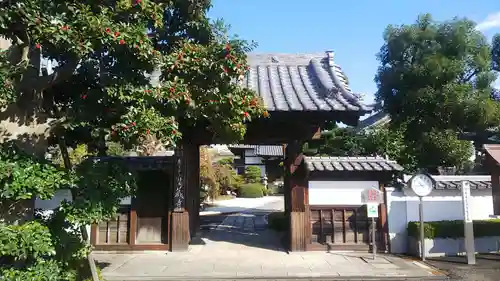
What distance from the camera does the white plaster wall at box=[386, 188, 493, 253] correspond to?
10.1 m

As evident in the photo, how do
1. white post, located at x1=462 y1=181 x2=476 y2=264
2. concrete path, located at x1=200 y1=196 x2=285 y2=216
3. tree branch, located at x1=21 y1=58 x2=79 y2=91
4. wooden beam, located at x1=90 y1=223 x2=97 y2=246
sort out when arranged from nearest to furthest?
tree branch, located at x1=21 y1=58 x2=79 y2=91
white post, located at x1=462 y1=181 x2=476 y2=264
wooden beam, located at x1=90 y1=223 x2=97 y2=246
concrete path, located at x1=200 y1=196 x2=285 y2=216

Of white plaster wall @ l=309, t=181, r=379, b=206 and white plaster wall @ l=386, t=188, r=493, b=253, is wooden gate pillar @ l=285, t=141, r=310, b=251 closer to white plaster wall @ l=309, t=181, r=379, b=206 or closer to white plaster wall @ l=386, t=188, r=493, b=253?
white plaster wall @ l=309, t=181, r=379, b=206

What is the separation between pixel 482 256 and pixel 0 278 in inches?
408

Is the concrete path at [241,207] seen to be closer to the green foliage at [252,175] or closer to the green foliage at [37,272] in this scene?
the green foliage at [252,175]

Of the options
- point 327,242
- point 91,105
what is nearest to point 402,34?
point 327,242

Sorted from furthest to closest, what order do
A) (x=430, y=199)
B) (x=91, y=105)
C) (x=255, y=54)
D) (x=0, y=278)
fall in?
(x=255, y=54)
(x=430, y=199)
(x=91, y=105)
(x=0, y=278)

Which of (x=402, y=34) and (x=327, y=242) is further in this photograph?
(x=402, y=34)

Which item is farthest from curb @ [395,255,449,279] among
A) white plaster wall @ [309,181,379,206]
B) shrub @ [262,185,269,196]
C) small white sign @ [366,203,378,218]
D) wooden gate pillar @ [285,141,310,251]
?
shrub @ [262,185,269,196]

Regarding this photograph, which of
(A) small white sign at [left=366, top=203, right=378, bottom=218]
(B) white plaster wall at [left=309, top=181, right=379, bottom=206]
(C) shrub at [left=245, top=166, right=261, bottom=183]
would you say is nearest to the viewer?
(A) small white sign at [left=366, top=203, right=378, bottom=218]

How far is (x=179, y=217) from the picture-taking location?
989 centimetres

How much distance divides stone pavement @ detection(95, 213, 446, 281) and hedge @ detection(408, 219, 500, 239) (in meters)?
1.01

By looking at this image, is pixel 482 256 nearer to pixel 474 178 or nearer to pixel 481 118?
pixel 474 178

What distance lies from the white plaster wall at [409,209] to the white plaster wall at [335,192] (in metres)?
0.82

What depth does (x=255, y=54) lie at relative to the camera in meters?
13.1
